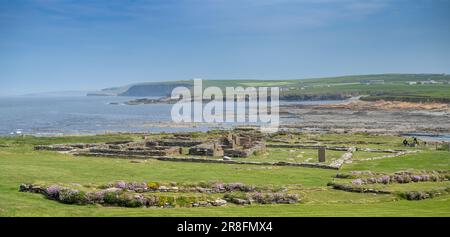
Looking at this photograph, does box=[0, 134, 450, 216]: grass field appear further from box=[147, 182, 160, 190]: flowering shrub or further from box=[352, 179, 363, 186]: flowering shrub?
box=[147, 182, 160, 190]: flowering shrub

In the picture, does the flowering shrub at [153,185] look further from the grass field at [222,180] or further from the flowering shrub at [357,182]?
the flowering shrub at [357,182]

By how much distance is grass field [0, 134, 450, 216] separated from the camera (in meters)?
20.3

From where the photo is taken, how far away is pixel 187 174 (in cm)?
3117

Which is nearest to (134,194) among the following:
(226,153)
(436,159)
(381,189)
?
(381,189)

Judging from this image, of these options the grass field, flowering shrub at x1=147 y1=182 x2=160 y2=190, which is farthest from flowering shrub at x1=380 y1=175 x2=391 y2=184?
flowering shrub at x1=147 y1=182 x2=160 y2=190

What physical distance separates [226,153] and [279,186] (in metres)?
18.0

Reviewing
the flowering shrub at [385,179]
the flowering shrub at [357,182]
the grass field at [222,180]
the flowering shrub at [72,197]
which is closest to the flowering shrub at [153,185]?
the grass field at [222,180]

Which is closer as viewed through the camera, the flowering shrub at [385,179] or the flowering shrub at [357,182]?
the flowering shrub at [357,182]

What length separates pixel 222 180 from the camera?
28922 millimetres

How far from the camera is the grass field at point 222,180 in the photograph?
20.3 m

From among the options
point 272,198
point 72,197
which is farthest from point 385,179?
point 72,197

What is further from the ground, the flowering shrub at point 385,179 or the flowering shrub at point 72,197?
the flowering shrub at point 72,197
